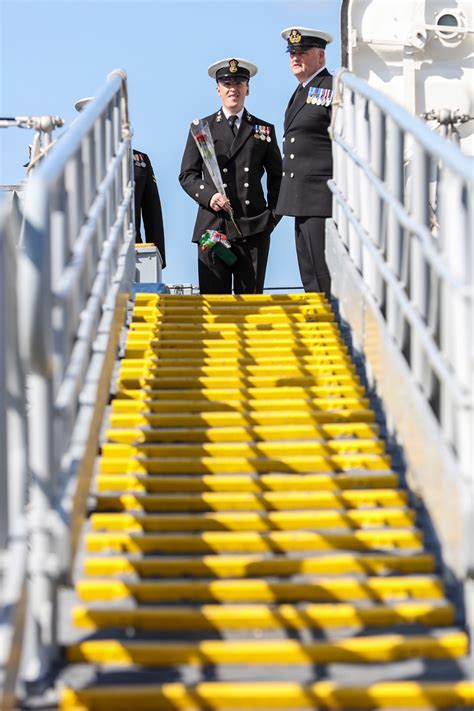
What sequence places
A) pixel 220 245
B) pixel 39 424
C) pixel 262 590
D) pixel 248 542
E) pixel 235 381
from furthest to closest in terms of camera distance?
pixel 220 245, pixel 235 381, pixel 248 542, pixel 262 590, pixel 39 424

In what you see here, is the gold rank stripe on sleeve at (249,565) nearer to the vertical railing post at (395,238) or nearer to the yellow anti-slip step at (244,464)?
the yellow anti-slip step at (244,464)

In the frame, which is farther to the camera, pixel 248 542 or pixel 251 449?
pixel 251 449

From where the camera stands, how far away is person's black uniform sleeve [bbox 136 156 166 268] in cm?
1245

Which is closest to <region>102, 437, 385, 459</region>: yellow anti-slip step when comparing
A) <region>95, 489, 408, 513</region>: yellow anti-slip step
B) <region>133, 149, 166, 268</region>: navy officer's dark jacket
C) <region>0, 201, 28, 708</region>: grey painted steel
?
<region>95, 489, 408, 513</region>: yellow anti-slip step

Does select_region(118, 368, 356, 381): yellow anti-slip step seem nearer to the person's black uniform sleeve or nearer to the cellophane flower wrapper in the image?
the cellophane flower wrapper

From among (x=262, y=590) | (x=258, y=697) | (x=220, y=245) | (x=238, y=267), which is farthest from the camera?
(x=238, y=267)

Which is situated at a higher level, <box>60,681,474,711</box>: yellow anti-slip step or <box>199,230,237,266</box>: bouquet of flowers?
<box>199,230,237,266</box>: bouquet of flowers

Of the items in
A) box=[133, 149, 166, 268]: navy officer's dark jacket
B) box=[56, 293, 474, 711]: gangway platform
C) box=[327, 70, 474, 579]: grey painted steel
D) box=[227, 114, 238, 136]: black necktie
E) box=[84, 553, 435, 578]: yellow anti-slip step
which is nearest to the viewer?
box=[56, 293, 474, 711]: gangway platform

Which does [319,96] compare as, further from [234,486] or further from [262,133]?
[234,486]

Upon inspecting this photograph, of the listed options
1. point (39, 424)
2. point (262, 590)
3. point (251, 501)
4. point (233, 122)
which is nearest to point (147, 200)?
point (233, 122)

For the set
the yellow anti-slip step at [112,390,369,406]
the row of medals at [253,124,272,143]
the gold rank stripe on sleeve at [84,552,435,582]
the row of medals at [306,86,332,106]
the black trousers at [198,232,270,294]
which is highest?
the row of medals at [306,86,332,106]

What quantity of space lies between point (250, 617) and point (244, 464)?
105cm

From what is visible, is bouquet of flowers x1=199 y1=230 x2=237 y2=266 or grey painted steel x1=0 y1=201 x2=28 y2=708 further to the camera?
bouquet of flowers x1=199 y1=230 x2=237 y2=266

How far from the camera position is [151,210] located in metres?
12.5
